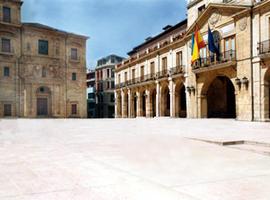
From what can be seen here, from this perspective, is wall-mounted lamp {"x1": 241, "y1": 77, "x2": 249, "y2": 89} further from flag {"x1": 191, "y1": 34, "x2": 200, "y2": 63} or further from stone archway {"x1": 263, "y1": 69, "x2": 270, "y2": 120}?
flag {"x1": 191, "y1": 34, "x2": 200, "y2": 63}

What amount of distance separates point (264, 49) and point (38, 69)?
97.2 ft

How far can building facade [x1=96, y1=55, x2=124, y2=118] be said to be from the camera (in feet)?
193

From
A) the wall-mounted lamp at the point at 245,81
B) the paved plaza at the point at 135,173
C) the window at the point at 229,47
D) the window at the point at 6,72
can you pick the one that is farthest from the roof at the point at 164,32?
the paved plaza at the point at 135,173

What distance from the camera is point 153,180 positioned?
173 inches

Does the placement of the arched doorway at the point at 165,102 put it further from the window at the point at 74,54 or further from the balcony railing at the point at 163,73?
the window at the point at 74,54

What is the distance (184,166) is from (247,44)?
60.4ft

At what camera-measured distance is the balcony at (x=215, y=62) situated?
2253 cm

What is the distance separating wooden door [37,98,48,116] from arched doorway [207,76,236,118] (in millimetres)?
22998

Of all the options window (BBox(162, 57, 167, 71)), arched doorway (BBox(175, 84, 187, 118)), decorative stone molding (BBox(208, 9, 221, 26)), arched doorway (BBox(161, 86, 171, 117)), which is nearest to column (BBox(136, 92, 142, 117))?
arched doorway (BBox(161, 86, 171, 117))

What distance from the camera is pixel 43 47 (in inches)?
1572

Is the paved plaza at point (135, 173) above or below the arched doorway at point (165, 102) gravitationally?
below

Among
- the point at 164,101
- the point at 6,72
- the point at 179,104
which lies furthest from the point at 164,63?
the point at 6,72

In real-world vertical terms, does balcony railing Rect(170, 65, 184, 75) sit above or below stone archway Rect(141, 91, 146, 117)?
above

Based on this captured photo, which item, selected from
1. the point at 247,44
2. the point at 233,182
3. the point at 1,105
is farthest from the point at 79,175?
the point at 1,105
